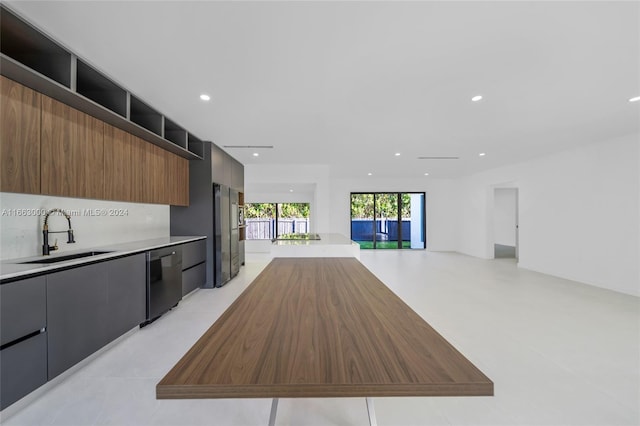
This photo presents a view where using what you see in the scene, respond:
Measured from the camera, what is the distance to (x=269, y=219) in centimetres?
1000

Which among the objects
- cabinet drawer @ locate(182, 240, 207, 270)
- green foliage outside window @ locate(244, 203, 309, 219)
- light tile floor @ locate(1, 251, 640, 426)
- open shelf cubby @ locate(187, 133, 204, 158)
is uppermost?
open shelf cubby @ locate(187, 133, 204, 158)

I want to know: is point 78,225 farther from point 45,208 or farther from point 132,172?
point 132,172

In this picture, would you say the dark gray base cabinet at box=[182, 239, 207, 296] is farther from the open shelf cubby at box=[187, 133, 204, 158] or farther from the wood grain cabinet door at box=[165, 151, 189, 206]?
the open shelf cubby at box=[187, 133, 204, 158]

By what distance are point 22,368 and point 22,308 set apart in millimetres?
391

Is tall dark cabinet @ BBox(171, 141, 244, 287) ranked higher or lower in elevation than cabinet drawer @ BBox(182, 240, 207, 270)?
higher

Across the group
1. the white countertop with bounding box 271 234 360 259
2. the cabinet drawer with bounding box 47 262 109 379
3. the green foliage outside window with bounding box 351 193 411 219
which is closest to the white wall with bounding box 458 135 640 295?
the green foliage outside window with bounding box 351 193 411 219

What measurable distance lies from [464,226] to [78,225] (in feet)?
31.0

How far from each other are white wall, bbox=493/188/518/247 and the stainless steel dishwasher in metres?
10.8

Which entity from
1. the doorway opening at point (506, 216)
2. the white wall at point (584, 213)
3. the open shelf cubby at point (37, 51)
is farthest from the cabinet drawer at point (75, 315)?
the doorway opening at point (506, 216)

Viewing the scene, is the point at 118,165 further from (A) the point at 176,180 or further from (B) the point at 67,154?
(A) the point at 176,180

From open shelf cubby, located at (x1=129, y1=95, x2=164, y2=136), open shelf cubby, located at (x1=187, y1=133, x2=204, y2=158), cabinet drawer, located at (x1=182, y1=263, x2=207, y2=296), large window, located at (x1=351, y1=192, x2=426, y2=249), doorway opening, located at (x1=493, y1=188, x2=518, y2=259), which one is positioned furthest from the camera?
doorway opening, located at (x1=493, y1=188, x2=518, y2=259)

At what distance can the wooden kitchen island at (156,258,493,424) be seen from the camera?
570 millimetres

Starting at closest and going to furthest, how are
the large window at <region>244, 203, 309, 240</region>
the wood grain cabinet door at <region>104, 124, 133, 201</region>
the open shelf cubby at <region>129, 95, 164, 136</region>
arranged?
the wood grain cabinet door at <region>104, 124, 133, 201</region> → the open shelf cubby at <region>129, 95, 164, 136</region> → the large window at <region>244, 203, 309, 240</region>

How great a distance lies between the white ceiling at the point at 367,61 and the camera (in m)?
1.68
